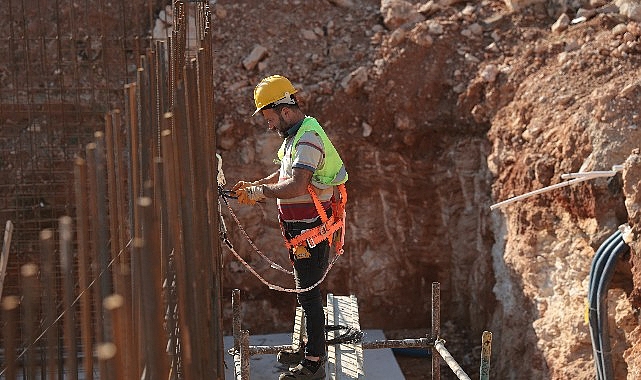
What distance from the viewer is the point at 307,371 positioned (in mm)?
4324

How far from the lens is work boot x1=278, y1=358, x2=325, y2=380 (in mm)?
4309

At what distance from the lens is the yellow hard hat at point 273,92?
3988 millimetres

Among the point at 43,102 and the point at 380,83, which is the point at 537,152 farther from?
the point at 43,102

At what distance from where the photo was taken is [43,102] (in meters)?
A: 7.73

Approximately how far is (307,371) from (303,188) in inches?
41.5

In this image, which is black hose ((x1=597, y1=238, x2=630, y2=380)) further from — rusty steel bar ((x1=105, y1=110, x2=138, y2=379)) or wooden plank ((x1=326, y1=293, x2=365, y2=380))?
rusty steel bar ((x1=105, y1=110, x2=138, y2=379))

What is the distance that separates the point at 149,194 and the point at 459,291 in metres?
6.21

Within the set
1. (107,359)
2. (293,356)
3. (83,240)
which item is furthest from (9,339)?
(293,356)

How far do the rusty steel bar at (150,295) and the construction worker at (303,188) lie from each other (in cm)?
208

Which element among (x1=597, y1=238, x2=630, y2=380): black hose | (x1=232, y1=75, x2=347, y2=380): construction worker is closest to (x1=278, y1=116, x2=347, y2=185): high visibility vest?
(x1=232, y1=75, x2=347, y2=380): construction worker

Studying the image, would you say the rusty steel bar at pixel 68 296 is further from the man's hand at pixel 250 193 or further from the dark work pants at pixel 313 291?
the dark work pants at pixel 313 291

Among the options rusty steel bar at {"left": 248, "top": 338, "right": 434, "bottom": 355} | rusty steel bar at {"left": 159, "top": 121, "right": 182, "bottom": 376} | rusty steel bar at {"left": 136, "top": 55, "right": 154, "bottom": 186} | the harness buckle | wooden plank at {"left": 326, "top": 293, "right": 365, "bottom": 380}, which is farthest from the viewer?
rusty steel bar at {"left": 248, "top": 338, "right": 434, "bottom": 355}

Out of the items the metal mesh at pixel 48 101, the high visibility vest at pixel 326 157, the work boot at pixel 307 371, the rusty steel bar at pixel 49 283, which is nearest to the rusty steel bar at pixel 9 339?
the rusty steel bar at pixel 49 283

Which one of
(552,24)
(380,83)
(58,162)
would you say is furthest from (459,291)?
(58,162)
